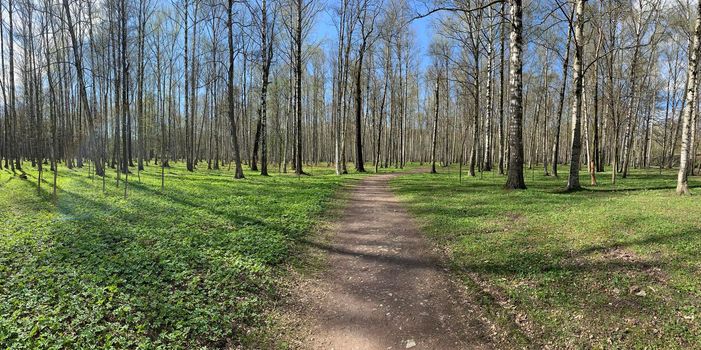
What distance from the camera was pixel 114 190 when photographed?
13.0 meters

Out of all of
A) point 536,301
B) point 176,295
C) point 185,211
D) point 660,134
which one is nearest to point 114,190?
point 185,211

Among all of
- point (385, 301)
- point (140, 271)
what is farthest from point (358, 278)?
point (140, 271)

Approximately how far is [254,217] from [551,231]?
6754 mm

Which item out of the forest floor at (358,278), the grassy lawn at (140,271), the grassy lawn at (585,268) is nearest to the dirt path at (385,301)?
the forest floor at (358,278)

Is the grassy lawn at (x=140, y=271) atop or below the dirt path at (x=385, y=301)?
atop

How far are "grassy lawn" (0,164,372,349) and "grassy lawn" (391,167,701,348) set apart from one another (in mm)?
3177

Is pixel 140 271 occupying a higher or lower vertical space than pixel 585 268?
lower

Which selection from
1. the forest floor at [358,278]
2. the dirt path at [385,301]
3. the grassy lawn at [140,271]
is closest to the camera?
the grassy lawn at [140,271]

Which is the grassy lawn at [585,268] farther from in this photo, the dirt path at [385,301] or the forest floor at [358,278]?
the dirt path at [385,301]

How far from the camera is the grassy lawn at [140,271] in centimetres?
357

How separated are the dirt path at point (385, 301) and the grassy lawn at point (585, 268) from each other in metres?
0.41

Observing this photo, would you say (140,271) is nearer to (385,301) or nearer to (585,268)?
(385,301)

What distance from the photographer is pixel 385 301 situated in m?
4.68

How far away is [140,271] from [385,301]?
11.7 ft
